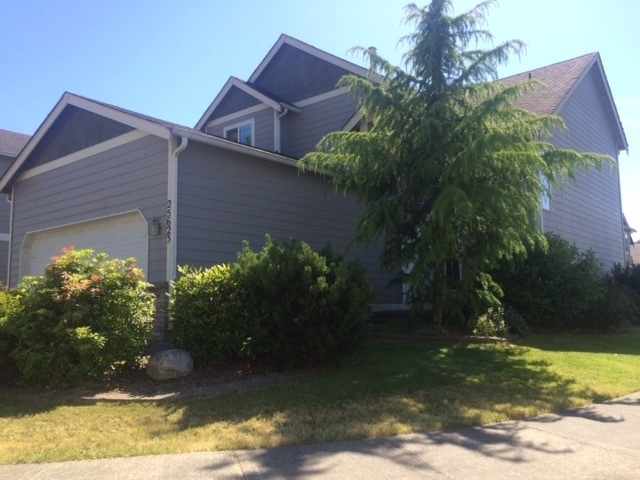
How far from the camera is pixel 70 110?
43.2 ft

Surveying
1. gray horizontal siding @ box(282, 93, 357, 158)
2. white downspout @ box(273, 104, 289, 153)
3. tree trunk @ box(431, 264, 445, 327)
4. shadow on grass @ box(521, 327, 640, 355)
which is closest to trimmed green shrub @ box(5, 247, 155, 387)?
tree trunk @ box(431, 264, 445, 327)

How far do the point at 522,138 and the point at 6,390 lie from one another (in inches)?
Result: 359

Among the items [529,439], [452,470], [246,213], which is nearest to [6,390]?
[246,213]

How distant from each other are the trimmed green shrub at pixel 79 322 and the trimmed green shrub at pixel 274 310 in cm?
64

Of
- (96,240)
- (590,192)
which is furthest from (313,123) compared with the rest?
(590,192)

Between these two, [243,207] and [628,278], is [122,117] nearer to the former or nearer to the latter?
[243,207]

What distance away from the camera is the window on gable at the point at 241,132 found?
17.5m

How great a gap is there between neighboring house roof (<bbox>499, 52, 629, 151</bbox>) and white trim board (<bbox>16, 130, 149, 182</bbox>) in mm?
10329

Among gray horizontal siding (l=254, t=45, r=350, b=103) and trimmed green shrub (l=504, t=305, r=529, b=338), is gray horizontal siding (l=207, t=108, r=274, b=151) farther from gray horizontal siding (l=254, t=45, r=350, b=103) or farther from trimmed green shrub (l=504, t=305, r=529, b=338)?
trimmed green shrub (l=504, t=305, r=529, b=338)

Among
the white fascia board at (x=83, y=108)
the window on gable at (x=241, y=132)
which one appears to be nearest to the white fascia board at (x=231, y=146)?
Answer: the white fascia board at (x=83, y=108)

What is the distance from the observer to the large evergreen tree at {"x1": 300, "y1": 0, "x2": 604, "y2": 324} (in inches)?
382

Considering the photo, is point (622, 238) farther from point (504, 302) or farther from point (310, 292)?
point (310, 292)

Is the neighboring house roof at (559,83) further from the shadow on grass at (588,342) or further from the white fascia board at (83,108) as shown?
the white fascia board at (83,108)

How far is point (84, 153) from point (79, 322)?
6.50 m
